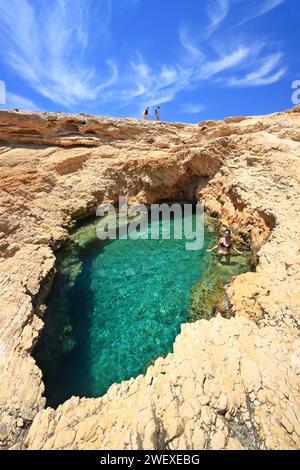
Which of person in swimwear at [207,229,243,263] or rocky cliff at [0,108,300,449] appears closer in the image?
rocky cliff at [0,108,300,449]

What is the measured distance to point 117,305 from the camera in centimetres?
786

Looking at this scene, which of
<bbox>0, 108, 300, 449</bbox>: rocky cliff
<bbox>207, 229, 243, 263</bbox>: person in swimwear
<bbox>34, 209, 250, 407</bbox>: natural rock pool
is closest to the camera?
<bbox>0, 108, 300, 449</bbox>: rocky cliff

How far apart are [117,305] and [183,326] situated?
8.70 feet

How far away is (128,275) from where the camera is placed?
9.23m

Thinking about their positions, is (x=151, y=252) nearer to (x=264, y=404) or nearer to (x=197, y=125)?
(x=264, y=404)

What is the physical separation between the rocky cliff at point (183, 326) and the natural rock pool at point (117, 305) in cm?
80

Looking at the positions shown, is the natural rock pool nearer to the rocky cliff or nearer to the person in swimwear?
the person in swimwear

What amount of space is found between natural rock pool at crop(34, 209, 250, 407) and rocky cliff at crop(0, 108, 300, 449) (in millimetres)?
804

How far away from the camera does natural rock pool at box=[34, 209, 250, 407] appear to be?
238 inches

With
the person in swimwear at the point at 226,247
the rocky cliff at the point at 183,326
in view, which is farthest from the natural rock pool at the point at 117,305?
the rocky cliff at the point at 183,326

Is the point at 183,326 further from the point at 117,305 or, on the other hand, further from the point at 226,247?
the point at 226,247

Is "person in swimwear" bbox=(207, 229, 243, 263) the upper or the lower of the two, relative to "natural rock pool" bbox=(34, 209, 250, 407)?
upper

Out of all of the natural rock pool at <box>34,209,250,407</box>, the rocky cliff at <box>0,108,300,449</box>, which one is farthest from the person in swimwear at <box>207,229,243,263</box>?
the rocky cliff at <box>0,108,300,449</box>

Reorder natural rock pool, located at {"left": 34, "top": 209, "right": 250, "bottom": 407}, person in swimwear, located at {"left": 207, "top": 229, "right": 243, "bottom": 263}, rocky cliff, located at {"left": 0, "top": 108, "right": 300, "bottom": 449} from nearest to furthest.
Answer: rocky cliff, located at {"left": 0, "top": 108, "right": 300, "bottom": 449} → natural rock pool, located at {"left": 34, "top": 209, "right": 250, "bottom": 407} → person in swimwear, located at {"left": 207, "top": 229, "right": 243, "bottom": 263}
